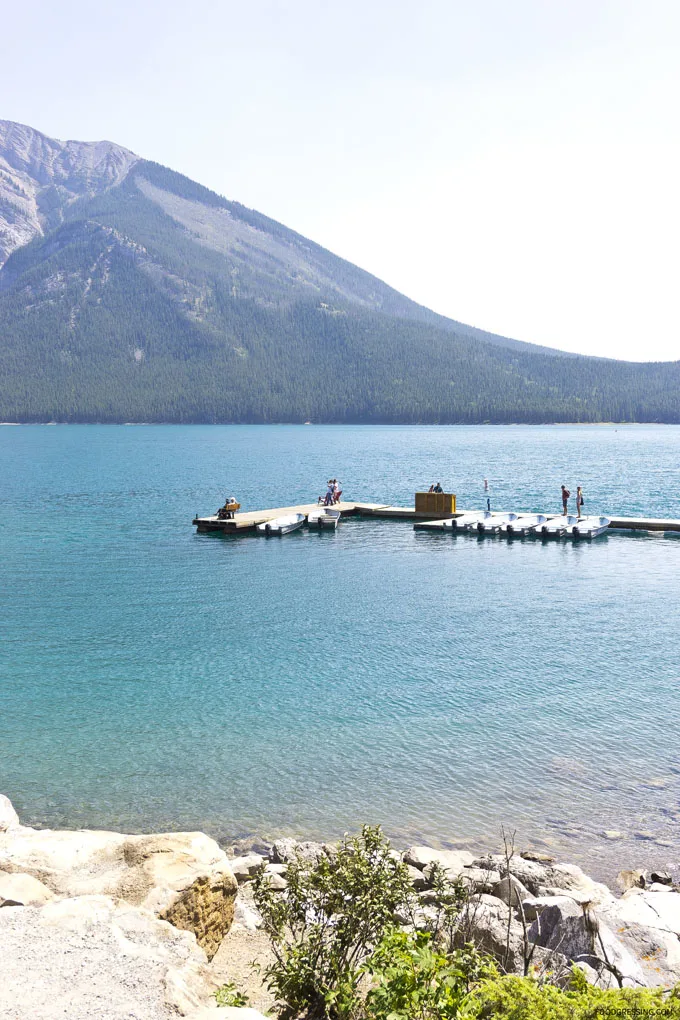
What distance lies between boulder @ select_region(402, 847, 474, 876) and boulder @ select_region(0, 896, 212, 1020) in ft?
14.6

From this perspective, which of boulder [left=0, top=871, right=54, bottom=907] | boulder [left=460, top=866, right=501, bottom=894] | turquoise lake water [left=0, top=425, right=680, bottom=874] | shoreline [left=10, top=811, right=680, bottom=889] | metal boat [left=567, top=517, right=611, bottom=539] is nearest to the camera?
boulder [left=0, top=871, right=54, bottom=907]

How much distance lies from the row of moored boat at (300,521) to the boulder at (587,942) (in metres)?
38.3

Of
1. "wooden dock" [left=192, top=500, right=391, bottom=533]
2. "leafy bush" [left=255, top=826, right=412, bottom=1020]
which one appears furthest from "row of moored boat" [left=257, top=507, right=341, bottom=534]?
"leafy bush" [left=255, top=826, right=412, bottom=1020]

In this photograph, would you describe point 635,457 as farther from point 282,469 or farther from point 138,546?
point 138,546

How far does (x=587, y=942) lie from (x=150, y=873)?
462 cm

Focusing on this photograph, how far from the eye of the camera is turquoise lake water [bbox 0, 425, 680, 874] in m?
13.3

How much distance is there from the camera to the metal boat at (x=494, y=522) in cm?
4566

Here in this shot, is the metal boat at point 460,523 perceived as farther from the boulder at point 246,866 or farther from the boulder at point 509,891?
the boulder at point 509,891

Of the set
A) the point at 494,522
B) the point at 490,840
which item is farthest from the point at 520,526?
the point at 490,840

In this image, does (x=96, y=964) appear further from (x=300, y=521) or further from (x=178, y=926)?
(x=300, y=521)

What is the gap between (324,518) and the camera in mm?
47938

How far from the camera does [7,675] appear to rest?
20125 mm

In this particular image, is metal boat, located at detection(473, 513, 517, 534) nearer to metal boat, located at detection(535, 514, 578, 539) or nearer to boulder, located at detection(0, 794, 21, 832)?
metal boat, located at detection(535, 514, 578, 539)

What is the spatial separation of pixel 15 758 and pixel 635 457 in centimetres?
12524
